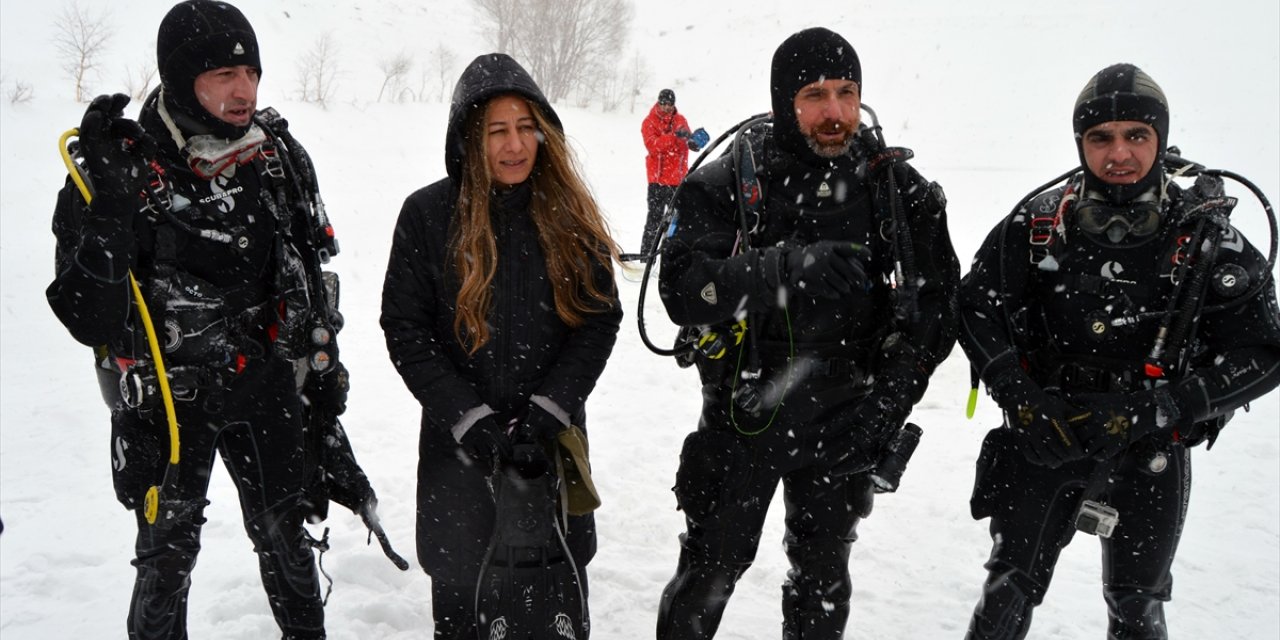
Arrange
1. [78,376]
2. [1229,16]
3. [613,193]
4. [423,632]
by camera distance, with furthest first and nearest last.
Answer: [1229,16]
[613,193]
[78,376]
[423,632]

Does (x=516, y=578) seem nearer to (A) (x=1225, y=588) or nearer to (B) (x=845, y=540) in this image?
(B) (x=845, y=540)

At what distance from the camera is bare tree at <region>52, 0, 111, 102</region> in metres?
16.5

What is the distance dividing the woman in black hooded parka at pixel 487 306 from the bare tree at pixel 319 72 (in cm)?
1760

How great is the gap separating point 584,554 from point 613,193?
584 inches

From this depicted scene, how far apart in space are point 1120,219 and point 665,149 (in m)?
8.06

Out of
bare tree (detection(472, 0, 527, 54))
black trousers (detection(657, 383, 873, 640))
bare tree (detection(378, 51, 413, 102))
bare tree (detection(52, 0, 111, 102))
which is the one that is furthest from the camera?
bare tree (detection(472, 0, 527, 54))

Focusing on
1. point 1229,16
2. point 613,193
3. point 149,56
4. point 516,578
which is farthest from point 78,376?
point 1229,16

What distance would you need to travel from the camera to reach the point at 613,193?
57.2ft

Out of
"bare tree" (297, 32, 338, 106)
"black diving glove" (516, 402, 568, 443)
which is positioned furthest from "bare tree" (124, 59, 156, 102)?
"black diving glove" (516, 402, 568, 443)

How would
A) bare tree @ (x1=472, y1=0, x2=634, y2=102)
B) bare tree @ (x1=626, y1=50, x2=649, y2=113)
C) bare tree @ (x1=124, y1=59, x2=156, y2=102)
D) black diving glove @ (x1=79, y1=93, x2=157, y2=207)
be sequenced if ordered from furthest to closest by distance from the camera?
bare tree @ (x1=472, y1=0, x2=634, y2=102)
bare tree @ (x1=626, y1=50, x2=649, y2=113)
bare tree @ (x1=124, y1=59, x2=156, y2=102)
black diving glove @ (x1=79, y1=93, x2=157, y2=207)

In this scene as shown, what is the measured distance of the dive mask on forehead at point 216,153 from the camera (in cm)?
291

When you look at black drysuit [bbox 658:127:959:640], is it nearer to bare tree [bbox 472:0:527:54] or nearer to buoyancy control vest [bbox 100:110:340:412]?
buoyancy control vest [bbox 100:110:340:412]

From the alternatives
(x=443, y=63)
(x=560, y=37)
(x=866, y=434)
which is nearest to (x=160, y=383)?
(x=866, y=434)

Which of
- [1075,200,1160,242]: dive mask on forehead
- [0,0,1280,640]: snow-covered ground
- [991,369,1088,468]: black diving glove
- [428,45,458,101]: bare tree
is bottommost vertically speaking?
[0,0,1280,640]: snow-covered ground
